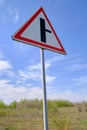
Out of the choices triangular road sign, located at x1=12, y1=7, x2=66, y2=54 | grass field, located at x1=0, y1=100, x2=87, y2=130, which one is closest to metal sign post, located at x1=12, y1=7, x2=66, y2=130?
triangular road sign, located at x1=12, y1=7, x2=66, y2=54

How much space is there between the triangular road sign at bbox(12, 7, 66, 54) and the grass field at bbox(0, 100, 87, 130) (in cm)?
611

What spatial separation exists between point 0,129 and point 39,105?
599 inches

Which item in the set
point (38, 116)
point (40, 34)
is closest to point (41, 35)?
point (40, 34)

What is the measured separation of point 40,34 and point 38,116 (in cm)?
1388

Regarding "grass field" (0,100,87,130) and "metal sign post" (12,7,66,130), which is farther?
"grass field" (0,100,87,130)

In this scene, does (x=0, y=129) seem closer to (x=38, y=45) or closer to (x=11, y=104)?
(x=38, y=45)

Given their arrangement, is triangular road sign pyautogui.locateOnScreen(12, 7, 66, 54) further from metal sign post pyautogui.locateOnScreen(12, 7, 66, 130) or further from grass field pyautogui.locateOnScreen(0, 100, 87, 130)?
grass field pyautogui.locateOnScreen(0, 100, 87, 130)

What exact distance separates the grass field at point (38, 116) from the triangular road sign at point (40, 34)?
20.0 ft

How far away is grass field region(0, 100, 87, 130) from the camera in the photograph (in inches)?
396

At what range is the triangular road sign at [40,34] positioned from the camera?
3.01 meters

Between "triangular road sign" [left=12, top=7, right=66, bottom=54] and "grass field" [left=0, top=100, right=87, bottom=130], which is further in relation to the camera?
"grass field" [left=0, top=100, right=87, bottom=130]

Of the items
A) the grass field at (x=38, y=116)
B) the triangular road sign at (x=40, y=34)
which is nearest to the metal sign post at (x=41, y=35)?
the triangular road sign at (x=40, y=34)

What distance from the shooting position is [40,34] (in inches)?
125

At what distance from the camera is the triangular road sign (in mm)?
3010
